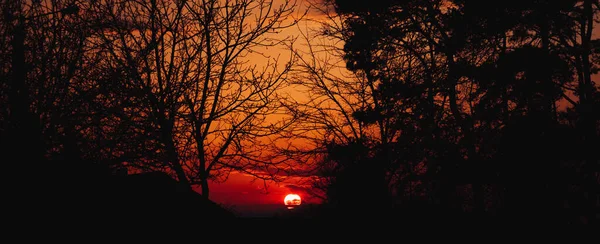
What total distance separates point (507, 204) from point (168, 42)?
43.5 feet

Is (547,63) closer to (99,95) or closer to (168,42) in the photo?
(168,42)

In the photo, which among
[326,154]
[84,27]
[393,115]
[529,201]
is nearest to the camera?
[84,27]

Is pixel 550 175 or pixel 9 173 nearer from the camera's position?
pixel 9 173

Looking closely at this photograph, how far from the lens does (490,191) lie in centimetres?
2312

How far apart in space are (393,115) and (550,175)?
228 inches

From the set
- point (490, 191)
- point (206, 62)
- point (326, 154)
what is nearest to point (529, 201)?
point (490, 191)

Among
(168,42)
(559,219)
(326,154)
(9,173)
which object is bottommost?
(559,219)

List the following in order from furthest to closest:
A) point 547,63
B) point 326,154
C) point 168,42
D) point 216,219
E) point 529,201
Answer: point 326,154
point 529,201
point 547,63
point 168,42
point 216,219

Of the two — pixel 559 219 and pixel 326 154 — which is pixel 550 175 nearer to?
pixel 559 219

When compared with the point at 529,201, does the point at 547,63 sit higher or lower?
higher

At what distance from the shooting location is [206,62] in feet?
45.1

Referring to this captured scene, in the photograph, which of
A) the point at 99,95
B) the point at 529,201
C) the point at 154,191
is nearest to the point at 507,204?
the point at 529,201

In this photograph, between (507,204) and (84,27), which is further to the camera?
(507,204)

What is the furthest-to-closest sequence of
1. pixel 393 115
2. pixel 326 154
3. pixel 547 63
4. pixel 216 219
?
pixel 326 154, pixel 393 115, pixel 547 63, pixel 216 219
